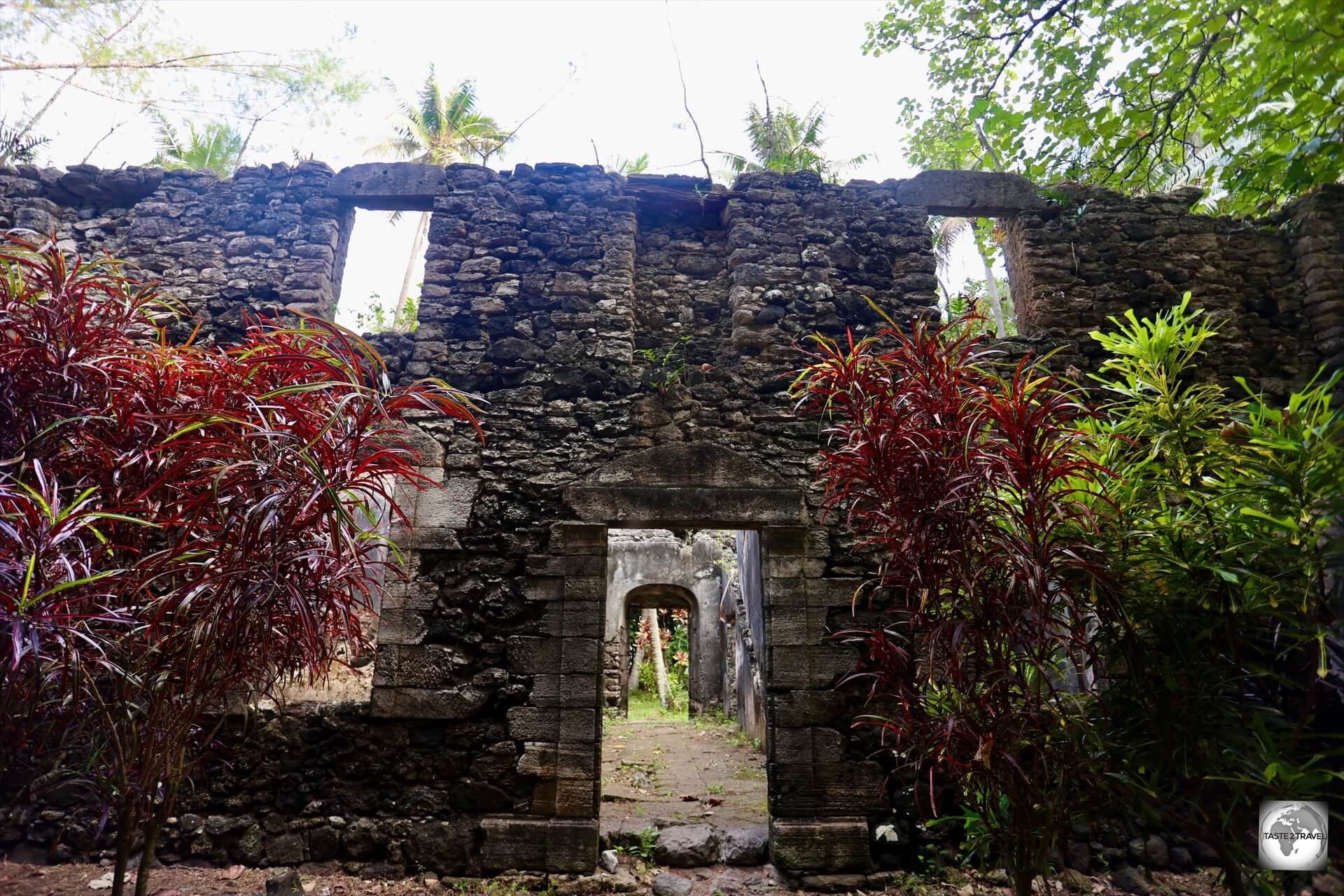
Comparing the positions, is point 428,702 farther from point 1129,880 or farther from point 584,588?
point 1129,880

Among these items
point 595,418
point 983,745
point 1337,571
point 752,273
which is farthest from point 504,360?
point 1337,571

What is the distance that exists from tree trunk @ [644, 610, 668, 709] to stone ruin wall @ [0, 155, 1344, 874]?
9059 mm

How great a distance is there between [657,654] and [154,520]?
11321mm

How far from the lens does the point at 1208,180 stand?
4.68 m

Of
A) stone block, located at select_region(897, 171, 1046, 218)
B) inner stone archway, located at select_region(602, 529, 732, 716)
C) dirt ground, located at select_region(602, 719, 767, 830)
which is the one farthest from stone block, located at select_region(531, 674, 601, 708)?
inner stone archway, located at select_region(602, 529, 732, 716)

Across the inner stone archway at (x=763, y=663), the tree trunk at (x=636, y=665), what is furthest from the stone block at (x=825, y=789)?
the tree trunk at (x=636, y=665)

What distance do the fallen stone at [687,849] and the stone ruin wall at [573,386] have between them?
1.31 feet

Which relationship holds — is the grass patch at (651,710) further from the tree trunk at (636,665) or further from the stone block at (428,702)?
the stone block at (428,702)

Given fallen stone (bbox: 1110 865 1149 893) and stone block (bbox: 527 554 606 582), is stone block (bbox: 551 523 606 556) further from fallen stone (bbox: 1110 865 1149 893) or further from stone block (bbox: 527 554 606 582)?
fallen stone (bbox: 1110 865 1149 893)

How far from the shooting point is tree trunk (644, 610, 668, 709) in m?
12.4

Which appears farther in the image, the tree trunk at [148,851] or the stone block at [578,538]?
the stone block at [578,538]

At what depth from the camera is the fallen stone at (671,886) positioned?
3307mm

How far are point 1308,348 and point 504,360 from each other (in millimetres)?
4940

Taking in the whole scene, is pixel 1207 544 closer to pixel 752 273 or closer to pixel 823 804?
→ pixel 823 804
